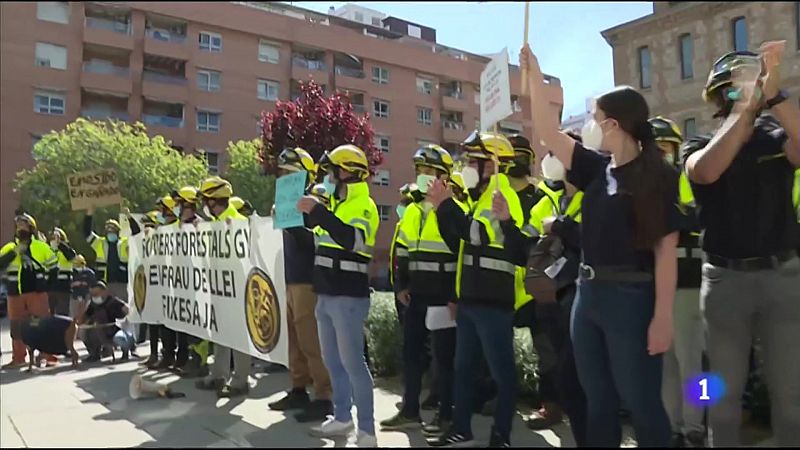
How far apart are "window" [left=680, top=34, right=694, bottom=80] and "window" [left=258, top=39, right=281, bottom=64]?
24404 mm

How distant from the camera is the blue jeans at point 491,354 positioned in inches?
164

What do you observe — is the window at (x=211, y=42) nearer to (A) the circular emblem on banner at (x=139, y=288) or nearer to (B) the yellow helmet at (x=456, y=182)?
(A) the circular emblem on banner at (x=139, y=288)

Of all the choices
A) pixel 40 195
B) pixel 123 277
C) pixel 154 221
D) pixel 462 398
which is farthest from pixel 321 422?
pixel 40 195

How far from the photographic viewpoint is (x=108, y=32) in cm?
3994

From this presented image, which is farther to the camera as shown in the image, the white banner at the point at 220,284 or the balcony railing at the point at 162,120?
the balcony railing at the point at 162,120

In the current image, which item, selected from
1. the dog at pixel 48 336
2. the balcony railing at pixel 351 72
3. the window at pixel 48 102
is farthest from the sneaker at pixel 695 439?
the balcony railing at pixel 351 72

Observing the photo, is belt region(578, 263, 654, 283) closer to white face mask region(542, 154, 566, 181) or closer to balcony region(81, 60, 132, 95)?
white face mask region(542, 154, 566, 181)

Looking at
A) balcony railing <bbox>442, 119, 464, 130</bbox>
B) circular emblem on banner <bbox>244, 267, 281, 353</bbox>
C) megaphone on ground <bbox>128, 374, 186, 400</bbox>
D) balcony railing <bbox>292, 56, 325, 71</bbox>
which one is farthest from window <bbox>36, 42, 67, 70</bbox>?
circular emblem on banner <bbox>244, 267, 281, 353</bbox>

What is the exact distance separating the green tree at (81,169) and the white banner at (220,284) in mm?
20755

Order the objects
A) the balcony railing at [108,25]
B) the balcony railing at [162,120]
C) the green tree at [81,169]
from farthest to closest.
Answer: the balcony railing at [162,120] < the balcony railing at [108,25] < the green tree at [81,169]

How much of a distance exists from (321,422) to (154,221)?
4.71m

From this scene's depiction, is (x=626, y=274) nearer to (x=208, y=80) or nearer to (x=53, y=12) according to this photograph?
(x=53, y=12)

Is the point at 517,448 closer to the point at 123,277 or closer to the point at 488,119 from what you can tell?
the point at 488,119

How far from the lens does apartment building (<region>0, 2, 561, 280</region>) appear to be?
37.1m
